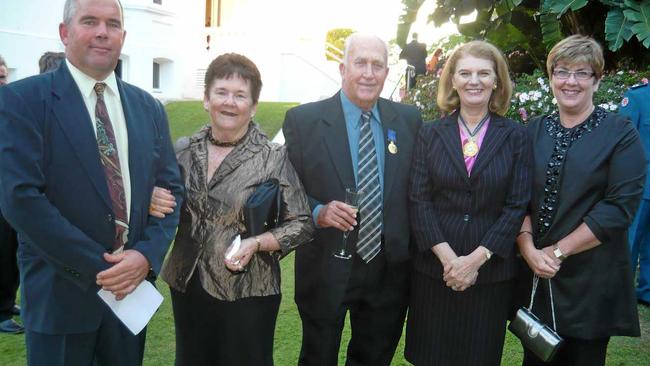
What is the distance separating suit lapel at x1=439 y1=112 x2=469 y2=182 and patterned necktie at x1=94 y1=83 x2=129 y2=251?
1829 mm

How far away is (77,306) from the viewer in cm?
265

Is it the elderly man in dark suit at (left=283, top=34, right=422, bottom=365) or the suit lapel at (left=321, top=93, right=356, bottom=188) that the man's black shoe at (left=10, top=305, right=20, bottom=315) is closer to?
the elderly man in dark suit at (left=283, top=34, right=422, bottom=365)

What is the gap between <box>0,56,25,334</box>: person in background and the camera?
5.03 meters

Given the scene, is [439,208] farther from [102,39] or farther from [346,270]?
[102,39]

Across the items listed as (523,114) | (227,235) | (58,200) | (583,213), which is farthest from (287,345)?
(523,114)

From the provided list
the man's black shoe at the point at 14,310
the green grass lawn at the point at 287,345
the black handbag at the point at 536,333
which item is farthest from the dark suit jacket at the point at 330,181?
the man's black shoe at the point at 14,310

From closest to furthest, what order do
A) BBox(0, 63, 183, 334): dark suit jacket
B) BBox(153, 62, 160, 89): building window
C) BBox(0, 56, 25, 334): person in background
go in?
BBox(0, 63, 183, 334): dark suit jacket < BBox(0, 56, 25, 334): person in background < BBox(153, 62, 160, 89): building window

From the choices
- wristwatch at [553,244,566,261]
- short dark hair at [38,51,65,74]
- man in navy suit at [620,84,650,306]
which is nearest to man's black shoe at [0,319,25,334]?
short dark hair at [38,51,65,74]

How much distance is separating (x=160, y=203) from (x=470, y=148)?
1784 mm

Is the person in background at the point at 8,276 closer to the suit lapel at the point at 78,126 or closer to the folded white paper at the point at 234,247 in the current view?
the suit lapel at the point at 78,126

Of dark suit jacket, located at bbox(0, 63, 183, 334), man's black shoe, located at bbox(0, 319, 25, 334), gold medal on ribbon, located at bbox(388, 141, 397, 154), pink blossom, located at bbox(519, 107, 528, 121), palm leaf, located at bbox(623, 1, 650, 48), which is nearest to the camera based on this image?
dark suit jacket, located at bbox(0, 63, 183, 334)

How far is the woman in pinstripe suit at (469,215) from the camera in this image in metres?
3.34

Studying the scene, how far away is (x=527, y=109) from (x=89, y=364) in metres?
6.42

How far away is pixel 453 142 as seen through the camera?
3.44m
